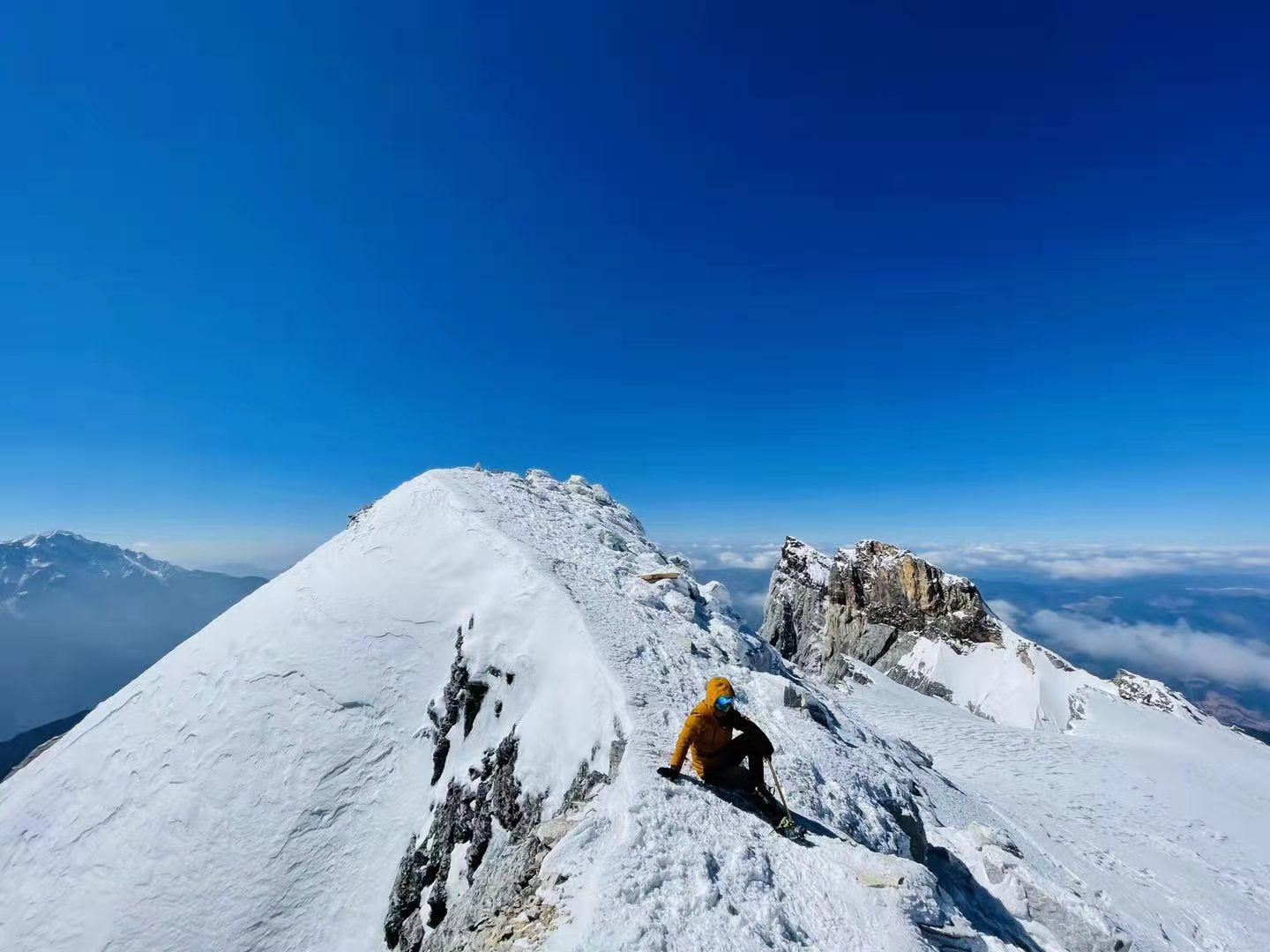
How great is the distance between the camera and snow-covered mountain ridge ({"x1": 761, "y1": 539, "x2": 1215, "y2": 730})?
44906 millimetres

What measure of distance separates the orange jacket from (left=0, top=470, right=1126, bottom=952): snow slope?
20.0 inches

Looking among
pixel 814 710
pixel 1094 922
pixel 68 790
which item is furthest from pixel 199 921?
pixel 1094 922

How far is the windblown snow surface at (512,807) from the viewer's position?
765cm

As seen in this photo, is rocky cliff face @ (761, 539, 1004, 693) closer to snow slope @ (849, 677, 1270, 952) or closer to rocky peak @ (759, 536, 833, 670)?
rocky peak @ (759, 536, 833, 670)

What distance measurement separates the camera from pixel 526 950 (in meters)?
6.45

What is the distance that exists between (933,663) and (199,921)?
59135 mm

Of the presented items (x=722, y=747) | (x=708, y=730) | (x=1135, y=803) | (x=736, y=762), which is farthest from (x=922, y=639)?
(x=708, y=730)

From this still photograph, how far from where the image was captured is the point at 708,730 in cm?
913

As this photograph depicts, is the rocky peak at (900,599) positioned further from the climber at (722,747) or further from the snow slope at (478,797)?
the climber at (722,747)

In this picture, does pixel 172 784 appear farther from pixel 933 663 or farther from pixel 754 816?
pixel 933 663

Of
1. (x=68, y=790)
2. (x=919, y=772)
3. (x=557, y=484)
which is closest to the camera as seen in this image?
(x=68, y=790)

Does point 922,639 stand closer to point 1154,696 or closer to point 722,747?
point 1154,696

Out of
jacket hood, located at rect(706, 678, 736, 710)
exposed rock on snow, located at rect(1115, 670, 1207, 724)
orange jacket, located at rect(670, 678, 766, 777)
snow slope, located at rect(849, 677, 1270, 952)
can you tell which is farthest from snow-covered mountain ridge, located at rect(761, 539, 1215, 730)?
jacket hood, located at rect(706, 678, 736, 710)

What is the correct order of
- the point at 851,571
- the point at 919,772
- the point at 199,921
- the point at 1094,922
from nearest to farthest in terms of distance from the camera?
the point at 1094,922, the point at 199,921, the point at 919,772, the point at 851,571
